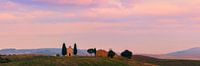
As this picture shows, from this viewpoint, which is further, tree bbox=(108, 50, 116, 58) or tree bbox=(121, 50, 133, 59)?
tree bbox=(121, 50, 133, 59)

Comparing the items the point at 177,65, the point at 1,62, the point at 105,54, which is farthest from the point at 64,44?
the point at 177,65

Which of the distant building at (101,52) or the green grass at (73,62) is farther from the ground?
the distant building at (101,52)

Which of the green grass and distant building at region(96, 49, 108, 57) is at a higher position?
distant building at region(96, 49, 108, 57)

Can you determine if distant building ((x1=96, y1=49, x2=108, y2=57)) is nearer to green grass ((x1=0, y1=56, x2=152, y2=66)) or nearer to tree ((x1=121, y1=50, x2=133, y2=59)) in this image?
tree ((x1=121, y1=50, x2=133, y2=59))

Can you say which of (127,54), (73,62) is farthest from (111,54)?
(73,62)

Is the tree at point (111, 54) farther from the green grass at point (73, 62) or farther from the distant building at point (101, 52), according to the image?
the green grass at point (73, 62)

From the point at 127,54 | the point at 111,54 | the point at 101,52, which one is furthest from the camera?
the point at 127,54

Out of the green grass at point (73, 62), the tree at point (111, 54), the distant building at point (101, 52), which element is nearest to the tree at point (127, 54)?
the tree at point (111, 54)

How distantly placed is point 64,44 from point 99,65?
140 ft

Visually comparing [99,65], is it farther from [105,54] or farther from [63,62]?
[105,54]

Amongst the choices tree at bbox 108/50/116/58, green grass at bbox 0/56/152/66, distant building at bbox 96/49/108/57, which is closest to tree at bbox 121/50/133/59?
tree at bbox 108/50/116/58

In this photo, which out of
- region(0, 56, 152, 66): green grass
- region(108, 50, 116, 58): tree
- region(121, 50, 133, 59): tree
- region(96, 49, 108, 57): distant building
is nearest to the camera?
region(0, 56, 152, 66): green grass

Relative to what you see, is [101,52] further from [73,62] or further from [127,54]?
[73,62]

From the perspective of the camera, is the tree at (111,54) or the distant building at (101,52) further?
the distant building at (101,52)
